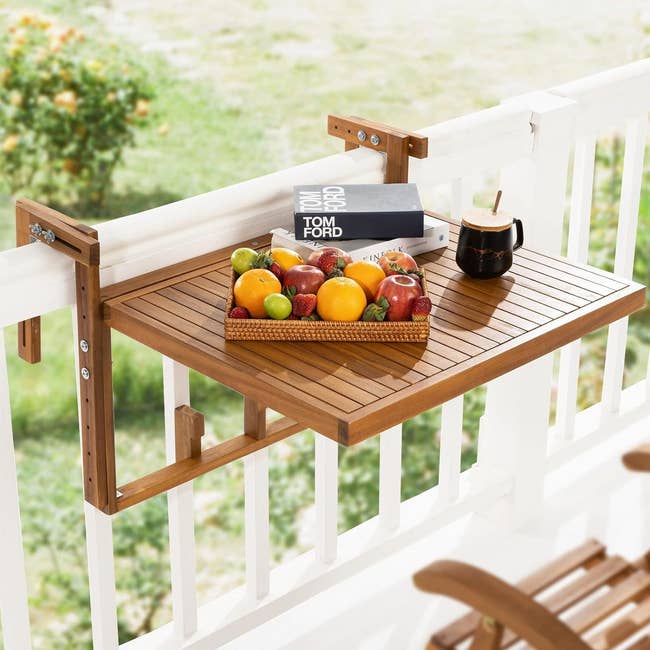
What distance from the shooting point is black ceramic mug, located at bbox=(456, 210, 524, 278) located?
171 cm

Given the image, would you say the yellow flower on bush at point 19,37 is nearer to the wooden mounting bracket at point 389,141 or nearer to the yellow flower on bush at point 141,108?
the yellow flower on bush at point 141,108

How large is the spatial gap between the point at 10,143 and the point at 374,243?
5361 mm

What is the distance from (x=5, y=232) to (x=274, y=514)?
2.41 m

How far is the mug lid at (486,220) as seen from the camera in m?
1.73

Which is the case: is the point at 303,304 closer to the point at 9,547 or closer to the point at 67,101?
the point at 9,547

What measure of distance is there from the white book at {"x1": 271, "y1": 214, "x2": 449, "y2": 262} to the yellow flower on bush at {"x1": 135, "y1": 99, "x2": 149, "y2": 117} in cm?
539

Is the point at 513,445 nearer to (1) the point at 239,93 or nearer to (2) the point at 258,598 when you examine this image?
(2) the point at 258,598

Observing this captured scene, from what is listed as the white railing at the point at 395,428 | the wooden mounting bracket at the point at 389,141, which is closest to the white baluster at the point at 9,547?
the white railing at the point at 395,428

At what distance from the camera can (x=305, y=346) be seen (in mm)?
1547

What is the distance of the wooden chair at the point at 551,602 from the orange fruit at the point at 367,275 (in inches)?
14.5

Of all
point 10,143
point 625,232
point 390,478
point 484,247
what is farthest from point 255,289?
point 10,143

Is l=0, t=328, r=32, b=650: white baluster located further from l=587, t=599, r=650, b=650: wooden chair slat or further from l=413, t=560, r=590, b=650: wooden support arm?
l=587, t=599, r=650, b=650: wooden chair slat

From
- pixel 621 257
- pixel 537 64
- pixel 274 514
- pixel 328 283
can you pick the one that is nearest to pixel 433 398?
pixel 328 283

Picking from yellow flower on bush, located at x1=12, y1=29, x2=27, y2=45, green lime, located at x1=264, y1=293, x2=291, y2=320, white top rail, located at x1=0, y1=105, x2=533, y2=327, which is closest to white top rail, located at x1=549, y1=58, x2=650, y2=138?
white top rail, located at x1=0, y1=105, x2=533, y2=327
